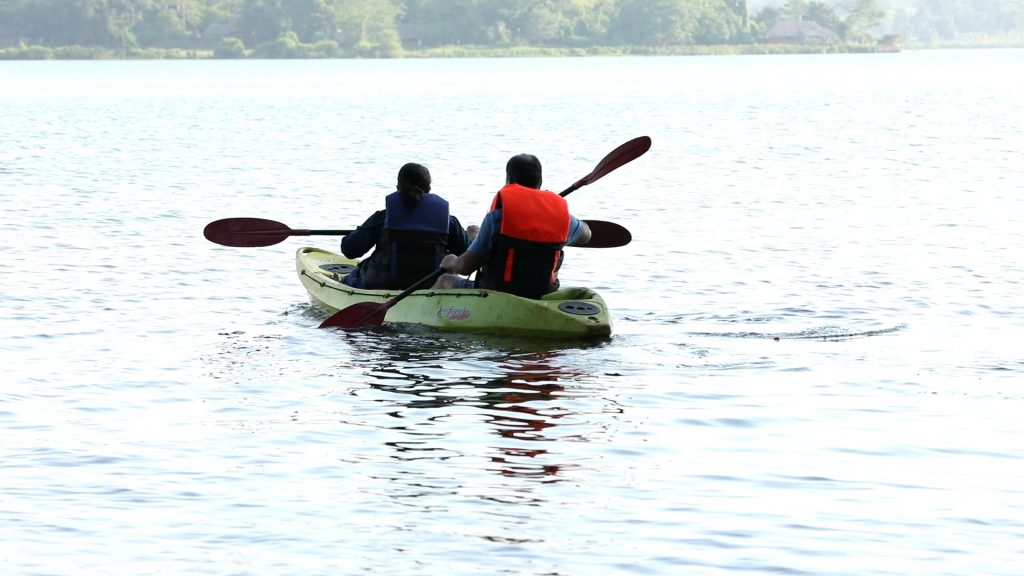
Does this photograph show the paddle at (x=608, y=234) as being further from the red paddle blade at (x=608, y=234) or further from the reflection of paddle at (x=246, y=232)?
the reflection of paddle at (x=246, y=232)

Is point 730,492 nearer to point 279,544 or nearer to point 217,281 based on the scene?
point 279,544

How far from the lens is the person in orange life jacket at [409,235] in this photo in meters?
11.7

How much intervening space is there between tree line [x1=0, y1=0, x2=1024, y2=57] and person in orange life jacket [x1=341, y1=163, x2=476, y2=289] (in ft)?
432

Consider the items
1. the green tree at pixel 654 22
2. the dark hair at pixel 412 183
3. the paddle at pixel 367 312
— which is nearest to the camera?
the dark hair at pixel 412 183

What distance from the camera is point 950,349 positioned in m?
11.6

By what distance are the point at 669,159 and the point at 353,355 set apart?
24046mm

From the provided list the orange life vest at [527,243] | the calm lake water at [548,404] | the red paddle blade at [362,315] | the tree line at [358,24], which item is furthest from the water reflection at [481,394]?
the tree line at [358,24]

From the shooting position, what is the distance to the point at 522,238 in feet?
36.2

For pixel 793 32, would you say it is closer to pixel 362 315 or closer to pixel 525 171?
pixel 362 315

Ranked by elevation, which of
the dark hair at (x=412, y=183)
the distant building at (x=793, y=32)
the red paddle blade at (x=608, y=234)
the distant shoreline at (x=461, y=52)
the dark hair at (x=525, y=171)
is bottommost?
the distant shoreline at (x=461, y=52)

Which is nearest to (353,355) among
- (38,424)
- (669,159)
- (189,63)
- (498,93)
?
(38,424)

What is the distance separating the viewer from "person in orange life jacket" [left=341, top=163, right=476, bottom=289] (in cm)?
1172

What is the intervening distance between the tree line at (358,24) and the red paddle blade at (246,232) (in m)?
129

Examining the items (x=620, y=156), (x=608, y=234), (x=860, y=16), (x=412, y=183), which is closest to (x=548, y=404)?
(x=412, y=183)
